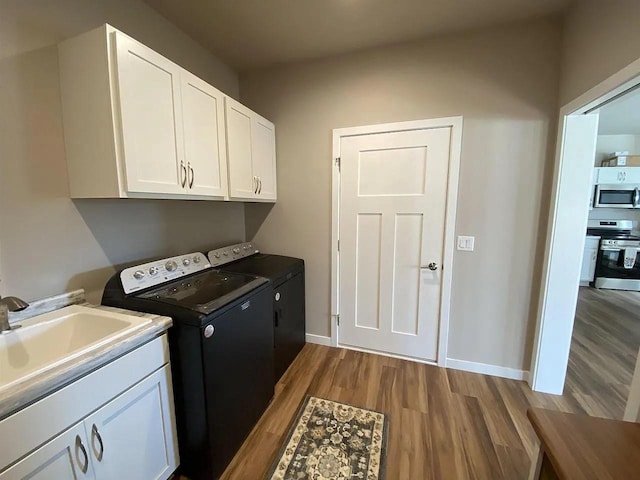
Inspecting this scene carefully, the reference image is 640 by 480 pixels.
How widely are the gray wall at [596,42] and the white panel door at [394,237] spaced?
2.50 ft

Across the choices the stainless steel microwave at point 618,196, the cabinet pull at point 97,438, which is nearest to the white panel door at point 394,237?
the cabinet pull at point 97,438

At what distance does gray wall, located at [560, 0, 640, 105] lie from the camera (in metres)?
1.27

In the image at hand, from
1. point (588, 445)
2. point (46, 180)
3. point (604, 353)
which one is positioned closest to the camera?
point (588, 445)

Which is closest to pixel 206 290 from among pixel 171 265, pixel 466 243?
pixel 171 265

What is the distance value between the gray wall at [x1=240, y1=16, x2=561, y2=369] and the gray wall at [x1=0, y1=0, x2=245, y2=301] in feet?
4.27

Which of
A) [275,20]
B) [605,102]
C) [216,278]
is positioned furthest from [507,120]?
[216,278]

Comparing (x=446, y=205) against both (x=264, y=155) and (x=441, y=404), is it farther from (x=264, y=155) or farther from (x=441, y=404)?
(x=264, y=155)

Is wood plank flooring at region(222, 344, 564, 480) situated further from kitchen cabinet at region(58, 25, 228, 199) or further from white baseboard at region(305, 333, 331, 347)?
kitchen cabinet at region(58, 25, 228, 199)

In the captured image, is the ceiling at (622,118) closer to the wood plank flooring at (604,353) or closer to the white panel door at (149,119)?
the wood plank flooring at (604,353)

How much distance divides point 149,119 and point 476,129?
2.20 metres

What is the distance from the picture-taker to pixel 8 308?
1058mm

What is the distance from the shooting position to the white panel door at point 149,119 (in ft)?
4.11

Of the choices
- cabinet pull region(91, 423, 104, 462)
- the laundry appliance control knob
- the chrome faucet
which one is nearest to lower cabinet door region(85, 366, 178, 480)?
cabinet pull region(91, 423, 104, 462)

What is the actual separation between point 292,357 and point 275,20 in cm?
266
